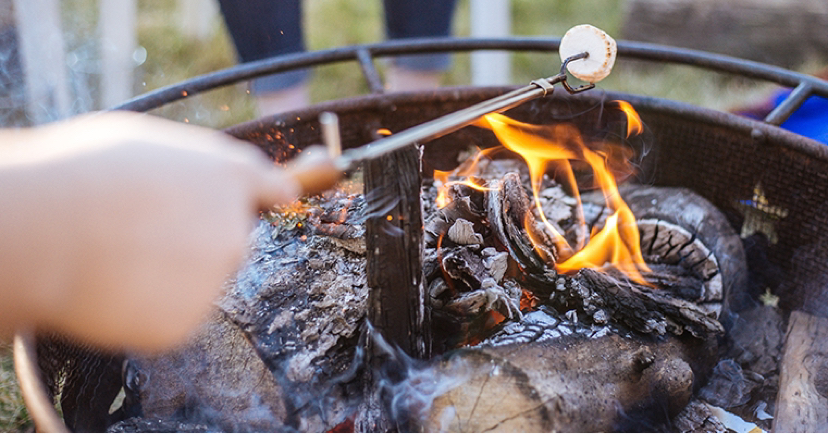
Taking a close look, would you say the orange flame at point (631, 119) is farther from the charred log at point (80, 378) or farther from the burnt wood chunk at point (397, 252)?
the charred log at point (80, 378)

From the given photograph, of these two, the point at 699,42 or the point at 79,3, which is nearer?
the point at 699,42

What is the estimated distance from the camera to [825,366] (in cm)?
104

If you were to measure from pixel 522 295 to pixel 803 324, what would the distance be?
566mm

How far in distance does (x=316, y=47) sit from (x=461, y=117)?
2.69m

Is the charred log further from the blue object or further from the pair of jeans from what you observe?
the blue object

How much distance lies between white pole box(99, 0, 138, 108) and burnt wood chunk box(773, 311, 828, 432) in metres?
2.43

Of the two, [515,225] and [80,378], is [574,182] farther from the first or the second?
[80,378]

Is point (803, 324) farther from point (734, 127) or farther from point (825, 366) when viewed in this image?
point (734, 127)

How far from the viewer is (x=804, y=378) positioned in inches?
40.4

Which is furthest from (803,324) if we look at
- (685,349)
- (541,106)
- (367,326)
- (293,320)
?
(293,320)

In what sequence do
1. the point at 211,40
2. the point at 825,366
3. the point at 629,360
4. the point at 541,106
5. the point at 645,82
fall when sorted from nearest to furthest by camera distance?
the point at 629,360 → the point at 825,366 → the point at 541,106 → the point at 645,82 → the point at 211,40

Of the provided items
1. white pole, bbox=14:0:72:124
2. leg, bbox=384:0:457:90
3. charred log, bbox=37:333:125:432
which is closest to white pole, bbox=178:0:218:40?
white pole, bbox=14:0:72:124

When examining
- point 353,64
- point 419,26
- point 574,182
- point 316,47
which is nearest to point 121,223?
point 574,182

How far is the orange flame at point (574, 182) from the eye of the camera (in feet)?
3.76
